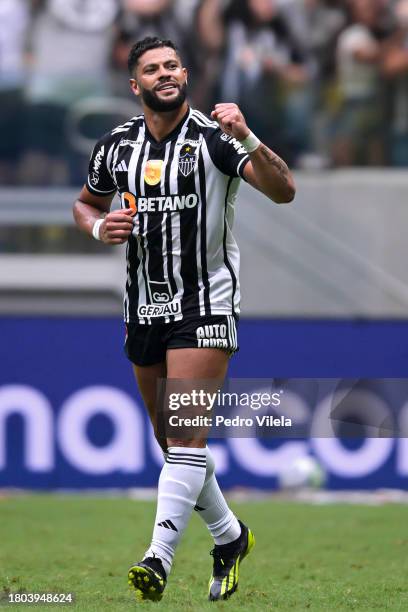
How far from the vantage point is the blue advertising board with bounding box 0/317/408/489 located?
10.8 meters

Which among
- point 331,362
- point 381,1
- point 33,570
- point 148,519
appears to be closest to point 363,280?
point 331,362

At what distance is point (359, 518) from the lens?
9.44 metres

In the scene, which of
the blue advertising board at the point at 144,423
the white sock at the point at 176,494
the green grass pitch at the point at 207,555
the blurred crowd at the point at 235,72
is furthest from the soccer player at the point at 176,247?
the blurred crowd at the point at 235,72

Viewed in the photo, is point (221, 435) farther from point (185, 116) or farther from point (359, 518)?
point (359, 518)

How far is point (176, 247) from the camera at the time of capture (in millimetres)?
5555

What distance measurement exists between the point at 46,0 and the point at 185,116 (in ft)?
23.6

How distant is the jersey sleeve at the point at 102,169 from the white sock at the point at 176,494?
1.24m

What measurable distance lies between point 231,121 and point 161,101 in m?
0.53

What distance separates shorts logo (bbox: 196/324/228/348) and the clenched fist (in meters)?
0.84

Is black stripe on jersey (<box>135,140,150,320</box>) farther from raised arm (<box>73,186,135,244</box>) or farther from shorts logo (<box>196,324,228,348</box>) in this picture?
shorts logo (<box>196,324,228,348</box>)

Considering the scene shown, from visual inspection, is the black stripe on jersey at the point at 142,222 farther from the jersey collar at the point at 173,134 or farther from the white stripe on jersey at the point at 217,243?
the white stripe on jersey at the point at 217,243

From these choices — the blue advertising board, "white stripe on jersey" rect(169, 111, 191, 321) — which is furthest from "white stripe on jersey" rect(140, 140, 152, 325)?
the blue advertising board

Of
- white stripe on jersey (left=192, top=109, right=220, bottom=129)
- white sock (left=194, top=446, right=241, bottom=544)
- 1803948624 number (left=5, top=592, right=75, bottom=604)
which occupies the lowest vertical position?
1803948624 number (left=5, top=592, right=75, bottom=604)

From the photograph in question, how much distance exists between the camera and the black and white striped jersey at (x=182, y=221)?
5520mm
